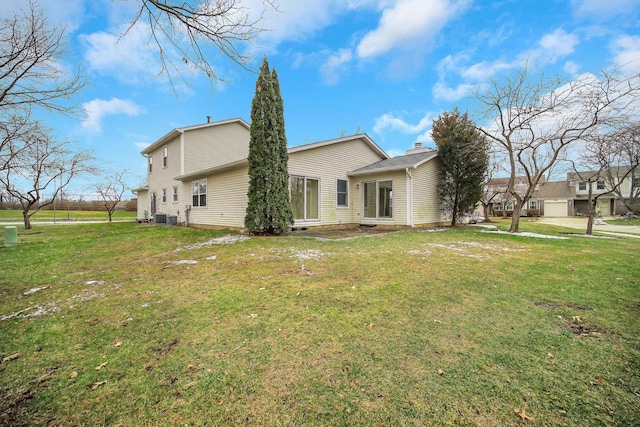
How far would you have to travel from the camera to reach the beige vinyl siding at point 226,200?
11.5 metres

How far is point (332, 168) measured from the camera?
41.5ft

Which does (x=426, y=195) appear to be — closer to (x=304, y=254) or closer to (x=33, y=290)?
(x=304, y=254)

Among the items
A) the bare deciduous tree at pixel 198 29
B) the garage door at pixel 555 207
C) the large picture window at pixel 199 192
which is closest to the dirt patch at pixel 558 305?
the bare deciduous tree at pixel 198 29

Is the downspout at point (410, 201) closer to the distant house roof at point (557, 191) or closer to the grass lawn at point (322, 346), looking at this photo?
the grass lawn at point (322, 346)

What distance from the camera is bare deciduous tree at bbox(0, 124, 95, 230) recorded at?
11.4m

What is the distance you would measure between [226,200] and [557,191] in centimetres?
4167

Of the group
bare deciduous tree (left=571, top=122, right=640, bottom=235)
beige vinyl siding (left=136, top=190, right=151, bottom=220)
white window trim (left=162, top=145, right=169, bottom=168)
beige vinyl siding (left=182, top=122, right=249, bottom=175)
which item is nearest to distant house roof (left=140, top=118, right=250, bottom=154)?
beige vinyl siding (left=182, top=122, right=249, bottom=175)

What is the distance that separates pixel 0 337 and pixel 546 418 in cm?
468

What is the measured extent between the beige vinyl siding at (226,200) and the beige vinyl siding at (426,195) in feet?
24.4

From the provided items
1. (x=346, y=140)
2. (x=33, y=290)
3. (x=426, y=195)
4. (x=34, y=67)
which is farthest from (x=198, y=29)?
(x=426, y=195)

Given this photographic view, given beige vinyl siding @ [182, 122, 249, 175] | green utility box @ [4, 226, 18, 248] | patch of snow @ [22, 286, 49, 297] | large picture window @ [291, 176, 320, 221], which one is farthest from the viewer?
beige vinyl siding @ [182, 122, 249, 175]

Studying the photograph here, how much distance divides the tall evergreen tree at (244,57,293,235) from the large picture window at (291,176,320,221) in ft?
4.09

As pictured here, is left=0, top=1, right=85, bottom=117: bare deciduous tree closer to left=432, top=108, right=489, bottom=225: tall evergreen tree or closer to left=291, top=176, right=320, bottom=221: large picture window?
left=291, top=176, right=320, bottom=221: large picture window

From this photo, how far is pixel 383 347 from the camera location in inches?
96.4
